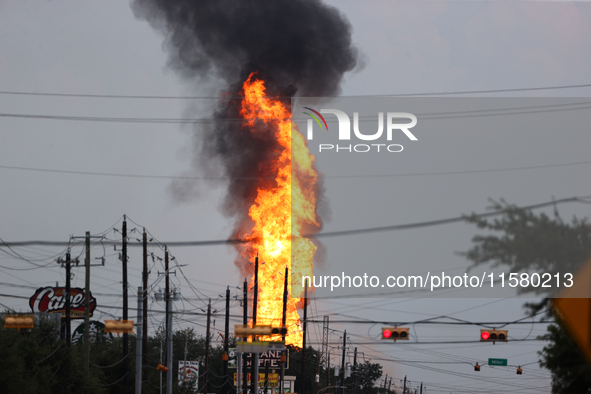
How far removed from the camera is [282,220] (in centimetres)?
6494

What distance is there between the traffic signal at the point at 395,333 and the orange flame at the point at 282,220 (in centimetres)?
3188

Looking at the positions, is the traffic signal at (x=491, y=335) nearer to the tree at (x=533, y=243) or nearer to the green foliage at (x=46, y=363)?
the tree at (x=533, y=243)

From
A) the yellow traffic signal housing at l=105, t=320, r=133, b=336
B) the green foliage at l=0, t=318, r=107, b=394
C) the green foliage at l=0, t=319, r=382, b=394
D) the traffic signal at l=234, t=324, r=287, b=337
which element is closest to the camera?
the traffic signal at l=234, t=324, r=287, b=337

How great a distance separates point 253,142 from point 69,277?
33923mm

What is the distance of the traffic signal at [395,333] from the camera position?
30625mm

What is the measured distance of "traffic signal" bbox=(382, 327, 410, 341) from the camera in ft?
100

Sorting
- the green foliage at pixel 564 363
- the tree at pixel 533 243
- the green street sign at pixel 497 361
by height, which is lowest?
the green street sign at pixel 497 361

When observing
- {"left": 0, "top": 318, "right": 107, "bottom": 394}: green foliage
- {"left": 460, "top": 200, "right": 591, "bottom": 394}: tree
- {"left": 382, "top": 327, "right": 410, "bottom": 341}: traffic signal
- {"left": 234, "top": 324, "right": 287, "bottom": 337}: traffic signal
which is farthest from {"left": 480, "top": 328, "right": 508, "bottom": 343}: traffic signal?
{"left": 0, "top": 318, "right": 107, "bottom": 394}: green foliage

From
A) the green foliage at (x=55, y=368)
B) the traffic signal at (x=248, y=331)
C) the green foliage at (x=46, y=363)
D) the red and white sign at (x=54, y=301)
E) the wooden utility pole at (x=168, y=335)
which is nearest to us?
the traffic signal at (x=248, y=331)

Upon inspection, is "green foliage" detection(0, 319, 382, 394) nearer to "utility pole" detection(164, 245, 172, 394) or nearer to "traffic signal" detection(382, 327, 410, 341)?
"utility pole" detection(164, 245, 172, 394)

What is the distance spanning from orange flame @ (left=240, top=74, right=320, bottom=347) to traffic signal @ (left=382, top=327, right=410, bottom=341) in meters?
31.9

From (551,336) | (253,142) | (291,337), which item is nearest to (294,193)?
(253,142)

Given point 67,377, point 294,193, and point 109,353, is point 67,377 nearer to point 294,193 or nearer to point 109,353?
point 109,353

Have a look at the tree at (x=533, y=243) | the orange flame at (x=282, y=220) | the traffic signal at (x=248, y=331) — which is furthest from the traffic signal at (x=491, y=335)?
the orange flame at (x=282, y=220)
